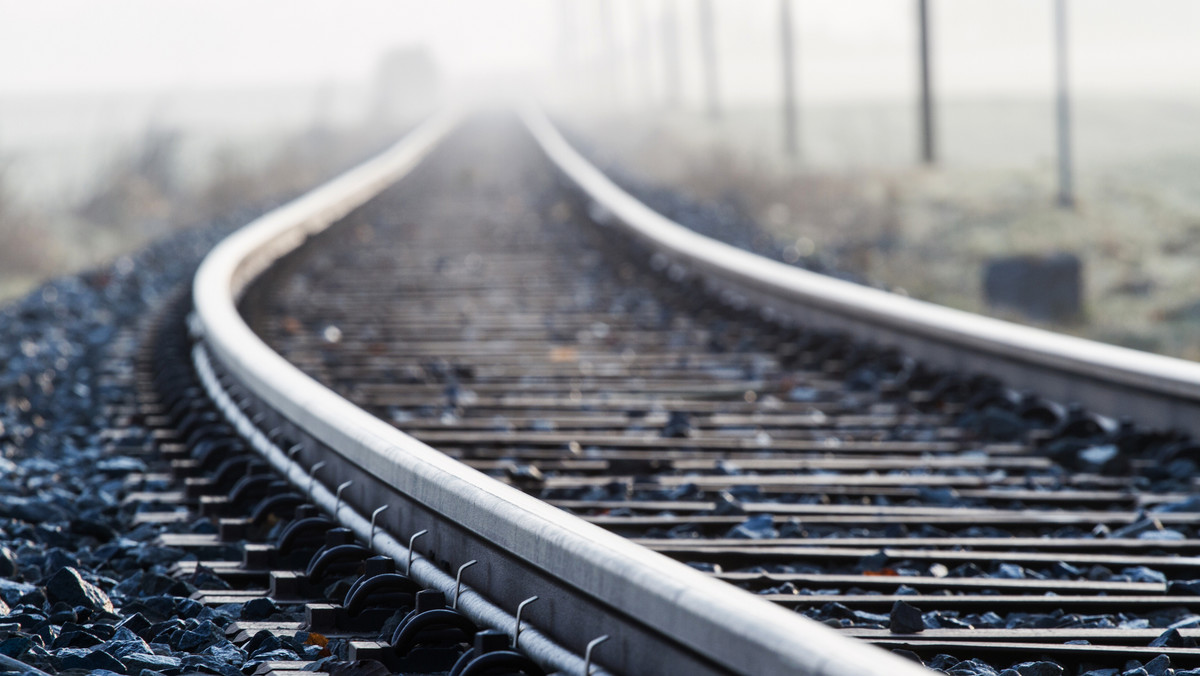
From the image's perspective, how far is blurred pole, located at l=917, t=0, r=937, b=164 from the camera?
16109 millimetres

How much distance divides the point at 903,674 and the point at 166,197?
1736 cm

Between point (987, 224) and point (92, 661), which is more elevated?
point (92, 661)

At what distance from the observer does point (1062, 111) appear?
48.0 ft

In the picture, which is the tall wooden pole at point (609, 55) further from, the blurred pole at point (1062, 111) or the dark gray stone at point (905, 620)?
the dark gray stone at point (905, 620)

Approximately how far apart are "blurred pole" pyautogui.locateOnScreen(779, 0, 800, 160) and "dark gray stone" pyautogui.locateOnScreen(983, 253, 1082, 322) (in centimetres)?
1314

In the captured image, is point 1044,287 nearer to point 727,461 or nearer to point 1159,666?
point 727,461

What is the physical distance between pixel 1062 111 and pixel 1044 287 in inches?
269

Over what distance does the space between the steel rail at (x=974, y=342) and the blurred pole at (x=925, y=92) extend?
9112 mm

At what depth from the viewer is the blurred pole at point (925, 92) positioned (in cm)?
1611

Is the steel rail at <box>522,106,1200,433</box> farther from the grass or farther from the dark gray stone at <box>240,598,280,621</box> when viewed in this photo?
the dark gray stone at <box>240,598,280,621</box>

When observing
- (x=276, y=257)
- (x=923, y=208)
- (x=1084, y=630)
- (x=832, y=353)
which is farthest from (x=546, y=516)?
(x=923, y=208)

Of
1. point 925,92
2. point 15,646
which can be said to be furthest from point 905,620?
point 925,92

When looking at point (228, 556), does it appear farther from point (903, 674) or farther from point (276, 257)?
point (276, 257)

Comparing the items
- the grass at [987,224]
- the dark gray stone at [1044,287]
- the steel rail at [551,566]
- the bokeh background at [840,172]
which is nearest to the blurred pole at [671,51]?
the bokeh background at [840,172]
